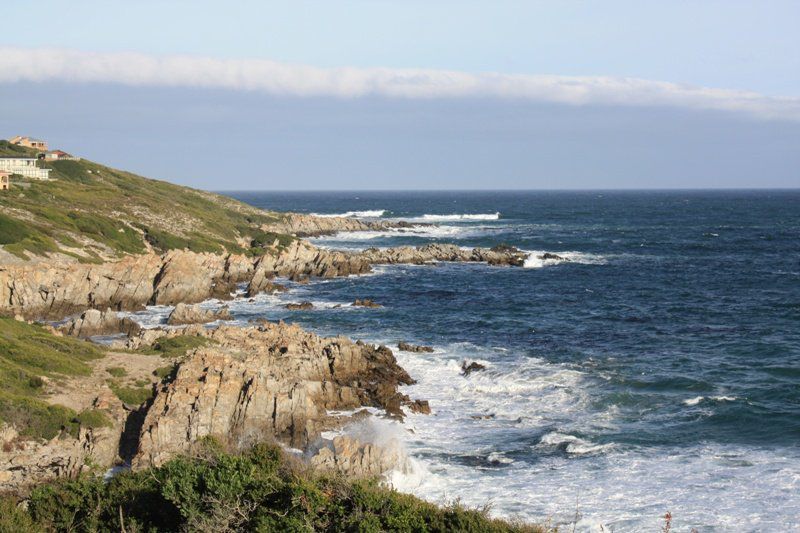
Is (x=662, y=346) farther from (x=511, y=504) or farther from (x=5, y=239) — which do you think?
(x=5, y=239)

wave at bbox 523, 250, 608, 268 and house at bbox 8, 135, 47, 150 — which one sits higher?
house at bbox 8, 135, 47, 150

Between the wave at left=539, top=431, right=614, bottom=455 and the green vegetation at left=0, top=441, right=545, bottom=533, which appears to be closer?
the green vegetation at left=0, top=441, right=545, bottom=533

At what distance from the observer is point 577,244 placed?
11938 centimetres

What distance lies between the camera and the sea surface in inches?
1043

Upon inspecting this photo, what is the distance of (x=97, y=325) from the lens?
48594mm

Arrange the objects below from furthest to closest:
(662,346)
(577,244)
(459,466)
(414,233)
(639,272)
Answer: (414,233), (577,244), (639,272), (662,346), (459,466)

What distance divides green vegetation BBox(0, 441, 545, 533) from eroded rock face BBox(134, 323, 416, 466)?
675 centimetres

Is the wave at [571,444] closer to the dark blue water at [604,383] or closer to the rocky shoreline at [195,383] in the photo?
the dark blue water at [604,383]

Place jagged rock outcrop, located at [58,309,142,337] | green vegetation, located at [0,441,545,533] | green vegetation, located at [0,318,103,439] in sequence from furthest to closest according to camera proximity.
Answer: jagged rock outcrop, located at [58,309,142,337]
green vegetation, located at [0,318,103,439]
green vegetation, located at [0,441,545,533]

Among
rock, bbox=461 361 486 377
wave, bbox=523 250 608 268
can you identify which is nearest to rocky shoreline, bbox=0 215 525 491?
rock, bbox=461 361 486 377

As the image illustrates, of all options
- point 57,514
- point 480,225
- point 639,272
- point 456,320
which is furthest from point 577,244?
point 57,514

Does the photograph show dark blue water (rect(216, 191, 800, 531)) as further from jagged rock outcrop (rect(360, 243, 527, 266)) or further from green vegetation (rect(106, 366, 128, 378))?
green vegetation (rect(106, 366, 128, 378))

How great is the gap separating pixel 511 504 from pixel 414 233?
382 feet

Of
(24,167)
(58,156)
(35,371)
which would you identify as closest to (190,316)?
(35,371)
